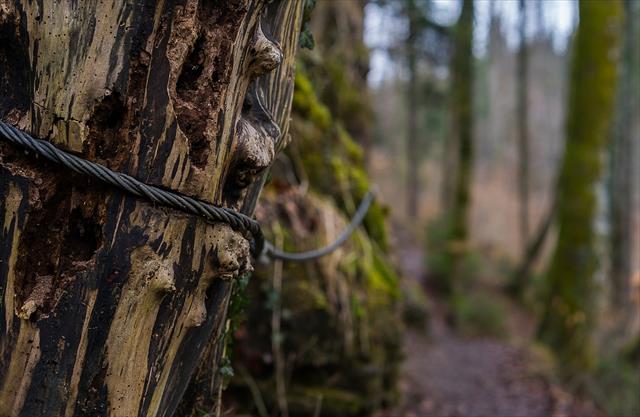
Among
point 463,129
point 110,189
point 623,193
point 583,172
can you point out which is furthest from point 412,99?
point 110,189

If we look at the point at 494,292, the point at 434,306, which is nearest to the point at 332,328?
the point at 434,306

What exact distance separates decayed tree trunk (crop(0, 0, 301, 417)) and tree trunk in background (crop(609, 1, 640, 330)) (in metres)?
7.76

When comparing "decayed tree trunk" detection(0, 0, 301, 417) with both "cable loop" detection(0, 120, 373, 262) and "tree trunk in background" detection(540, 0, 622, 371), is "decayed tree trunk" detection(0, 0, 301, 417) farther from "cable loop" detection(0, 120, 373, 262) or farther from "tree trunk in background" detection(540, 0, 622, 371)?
"tree trunk in background" detection(540, 0, 622, 371)

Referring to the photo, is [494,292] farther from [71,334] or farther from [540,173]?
[540,173]

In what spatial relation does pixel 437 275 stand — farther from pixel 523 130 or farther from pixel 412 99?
pixel 412 99

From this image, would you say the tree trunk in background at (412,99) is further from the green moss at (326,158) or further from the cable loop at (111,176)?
the cable loop at (111,176)

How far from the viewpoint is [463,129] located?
11.0 metres

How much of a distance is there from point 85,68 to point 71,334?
64 centimetres

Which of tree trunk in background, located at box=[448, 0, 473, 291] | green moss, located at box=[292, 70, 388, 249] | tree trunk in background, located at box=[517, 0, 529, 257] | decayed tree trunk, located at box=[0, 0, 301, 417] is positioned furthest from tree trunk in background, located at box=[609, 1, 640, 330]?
decayed tree trunk, located at box=[0, 0, 301, 417]

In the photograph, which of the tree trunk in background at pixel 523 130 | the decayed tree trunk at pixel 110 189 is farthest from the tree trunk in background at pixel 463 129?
the decayed tree trunk at pixel 110 189

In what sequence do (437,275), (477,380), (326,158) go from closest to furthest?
(326,158) → (477,380) → (437,275)

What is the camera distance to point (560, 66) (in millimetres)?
36531

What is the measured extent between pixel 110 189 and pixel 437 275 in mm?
11771

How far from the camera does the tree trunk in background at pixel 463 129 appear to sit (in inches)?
432
